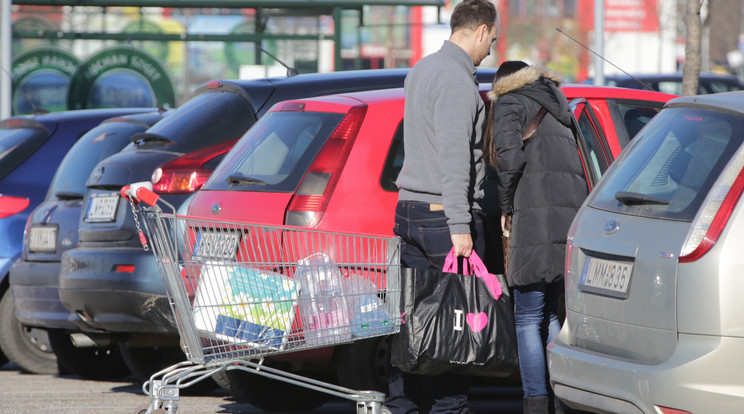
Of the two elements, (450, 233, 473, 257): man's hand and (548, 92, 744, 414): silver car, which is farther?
(450, 233, 473, 257): man's hand

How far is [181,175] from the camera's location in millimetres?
6930

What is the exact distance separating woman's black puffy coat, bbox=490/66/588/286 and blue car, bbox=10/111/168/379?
3.59m

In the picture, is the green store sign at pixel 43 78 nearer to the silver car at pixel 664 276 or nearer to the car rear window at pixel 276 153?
the car rear window at pixel 276 153

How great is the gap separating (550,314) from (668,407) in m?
1.44

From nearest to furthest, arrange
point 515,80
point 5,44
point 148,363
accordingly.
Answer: point 515,80, point 148,363, point 5,44

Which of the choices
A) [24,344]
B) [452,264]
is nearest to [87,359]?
[24,344]

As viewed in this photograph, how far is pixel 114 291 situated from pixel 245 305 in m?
2.30

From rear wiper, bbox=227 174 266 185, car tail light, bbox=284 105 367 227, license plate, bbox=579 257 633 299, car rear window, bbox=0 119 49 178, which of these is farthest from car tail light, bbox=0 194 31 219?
license plate, bbox=579 257 633 299

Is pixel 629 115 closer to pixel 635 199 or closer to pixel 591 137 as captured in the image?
pixel 591 137

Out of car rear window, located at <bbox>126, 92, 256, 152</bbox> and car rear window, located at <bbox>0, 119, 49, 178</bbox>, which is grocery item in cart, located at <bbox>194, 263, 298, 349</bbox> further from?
car rear window, located at <bbox>0, 119, 49, 178</bbox>

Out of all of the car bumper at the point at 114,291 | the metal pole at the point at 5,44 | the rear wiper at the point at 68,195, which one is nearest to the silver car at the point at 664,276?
the car bumper at the point at 114,291

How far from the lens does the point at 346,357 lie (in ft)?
18.5

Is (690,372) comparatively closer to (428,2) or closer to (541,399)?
(541,399)

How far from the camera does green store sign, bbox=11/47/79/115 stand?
16.2m
